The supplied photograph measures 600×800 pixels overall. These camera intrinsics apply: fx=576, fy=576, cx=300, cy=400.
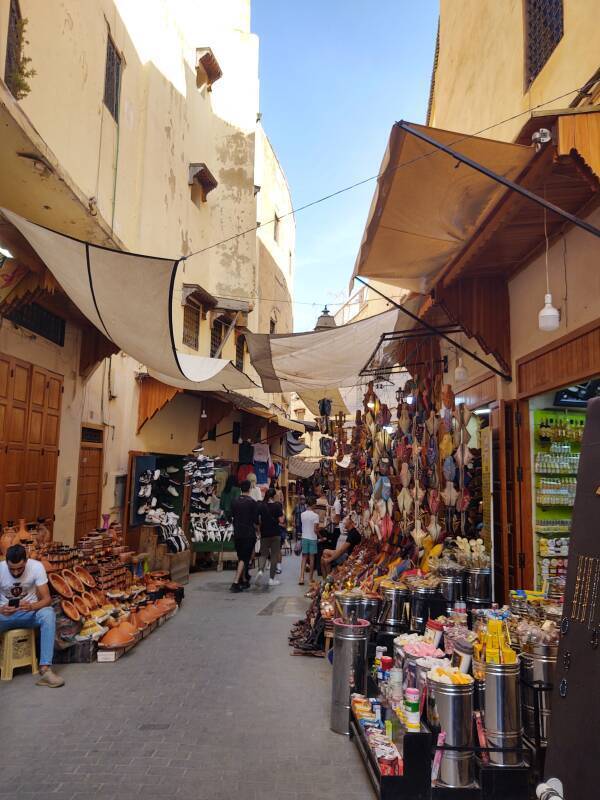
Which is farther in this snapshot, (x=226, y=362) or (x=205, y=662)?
(x=226, y=362)

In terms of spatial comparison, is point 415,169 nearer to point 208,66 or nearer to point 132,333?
point 132,333

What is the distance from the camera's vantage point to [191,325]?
12.7 m

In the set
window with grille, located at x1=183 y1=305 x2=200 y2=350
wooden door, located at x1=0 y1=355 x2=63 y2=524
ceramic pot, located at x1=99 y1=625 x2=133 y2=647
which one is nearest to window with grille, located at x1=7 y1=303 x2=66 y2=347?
wooden door, located at x1=0 y1=355 x2=63 y2=524

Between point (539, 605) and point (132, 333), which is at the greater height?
point (132, 333)

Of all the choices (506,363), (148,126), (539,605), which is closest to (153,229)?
(148,126)

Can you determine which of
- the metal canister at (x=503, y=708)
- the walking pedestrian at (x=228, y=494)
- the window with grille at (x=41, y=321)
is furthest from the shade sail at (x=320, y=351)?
the walking pedestrian at (x=228, y=494)

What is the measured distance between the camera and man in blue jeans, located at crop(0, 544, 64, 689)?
4.84 metres

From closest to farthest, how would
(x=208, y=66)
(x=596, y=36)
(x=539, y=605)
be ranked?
(x=539, y=605)
(x=596, y=36)
(x=208, y=66)

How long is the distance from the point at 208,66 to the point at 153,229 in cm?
574

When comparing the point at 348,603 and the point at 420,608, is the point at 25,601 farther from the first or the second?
the point at 420,608

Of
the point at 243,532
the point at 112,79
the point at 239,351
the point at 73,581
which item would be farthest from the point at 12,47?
the point at 239,351

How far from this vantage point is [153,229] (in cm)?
1077

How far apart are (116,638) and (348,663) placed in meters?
2.66

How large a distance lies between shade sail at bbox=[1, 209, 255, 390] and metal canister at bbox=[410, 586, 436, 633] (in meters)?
2.97
